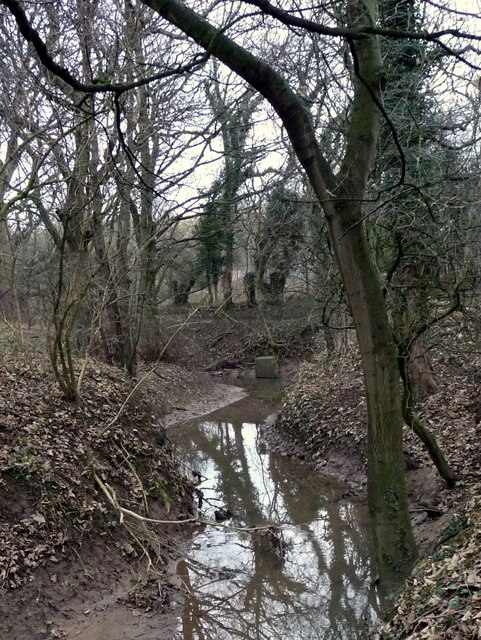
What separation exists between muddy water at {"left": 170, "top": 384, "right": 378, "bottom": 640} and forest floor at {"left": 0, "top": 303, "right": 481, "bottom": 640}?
380 millimetres

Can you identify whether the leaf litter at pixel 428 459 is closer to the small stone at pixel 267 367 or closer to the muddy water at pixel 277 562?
the muddy water at pixel 277 562

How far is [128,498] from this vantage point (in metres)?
7.67

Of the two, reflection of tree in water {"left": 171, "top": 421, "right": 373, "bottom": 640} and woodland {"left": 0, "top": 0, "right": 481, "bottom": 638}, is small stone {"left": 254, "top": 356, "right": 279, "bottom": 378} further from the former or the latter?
reflection of tree in water {"left": 171, "top": 421, "right": 373, "bottom": 640}

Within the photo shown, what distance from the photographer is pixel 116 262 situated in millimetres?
10406

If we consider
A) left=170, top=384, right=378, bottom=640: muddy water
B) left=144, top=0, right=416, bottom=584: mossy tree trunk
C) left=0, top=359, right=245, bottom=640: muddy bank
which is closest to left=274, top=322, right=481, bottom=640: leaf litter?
left=144, top=0, right=416, bottom=584: mossy tree trunk

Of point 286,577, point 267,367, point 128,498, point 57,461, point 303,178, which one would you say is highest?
point 303,178

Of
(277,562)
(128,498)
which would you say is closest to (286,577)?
(277,562)

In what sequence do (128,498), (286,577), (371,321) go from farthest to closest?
(128,498) → (286,577) → (371,321)

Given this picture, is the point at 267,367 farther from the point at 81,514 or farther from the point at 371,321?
the point at 371,321

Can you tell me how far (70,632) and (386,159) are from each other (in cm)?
770

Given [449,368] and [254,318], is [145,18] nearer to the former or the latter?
[449,368]

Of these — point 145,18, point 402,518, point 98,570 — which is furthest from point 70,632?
point 145,18

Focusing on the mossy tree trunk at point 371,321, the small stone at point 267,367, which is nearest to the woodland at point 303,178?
the mossy tree trunk at point 371,321

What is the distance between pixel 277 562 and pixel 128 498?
2114 mm
